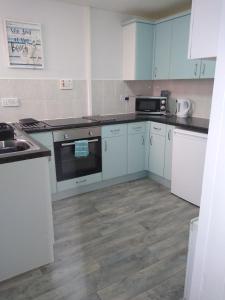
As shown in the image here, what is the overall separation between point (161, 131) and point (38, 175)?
1902 millimetres

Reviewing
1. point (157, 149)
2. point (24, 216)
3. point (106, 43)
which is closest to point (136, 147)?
point (157, 149)

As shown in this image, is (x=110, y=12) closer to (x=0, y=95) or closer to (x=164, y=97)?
(x=164, y=97)

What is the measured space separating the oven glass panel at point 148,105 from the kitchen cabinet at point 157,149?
37 cm

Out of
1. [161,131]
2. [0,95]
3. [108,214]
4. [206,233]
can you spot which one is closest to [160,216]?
[108,214]

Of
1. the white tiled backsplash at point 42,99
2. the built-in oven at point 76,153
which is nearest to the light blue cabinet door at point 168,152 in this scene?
the built-in oven at point 76,153

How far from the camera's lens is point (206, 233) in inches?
43.3

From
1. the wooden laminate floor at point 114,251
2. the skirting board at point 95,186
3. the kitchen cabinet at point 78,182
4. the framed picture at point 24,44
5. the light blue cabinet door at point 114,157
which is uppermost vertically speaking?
the framed picture at point 24,44

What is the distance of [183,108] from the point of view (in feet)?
10.6

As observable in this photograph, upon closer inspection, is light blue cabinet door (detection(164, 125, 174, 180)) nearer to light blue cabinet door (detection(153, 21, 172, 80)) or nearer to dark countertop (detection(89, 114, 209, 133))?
dark countertop (detection(89, 114, 209, 133))

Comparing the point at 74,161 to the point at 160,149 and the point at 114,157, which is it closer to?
the point at 114,157

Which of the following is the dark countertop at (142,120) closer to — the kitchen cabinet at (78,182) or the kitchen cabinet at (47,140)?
the kitchen cabinet at (47,140)

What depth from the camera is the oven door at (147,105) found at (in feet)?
11.3

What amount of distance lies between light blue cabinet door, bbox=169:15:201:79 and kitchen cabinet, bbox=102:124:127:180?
1.02m

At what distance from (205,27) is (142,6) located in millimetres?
2087
